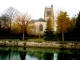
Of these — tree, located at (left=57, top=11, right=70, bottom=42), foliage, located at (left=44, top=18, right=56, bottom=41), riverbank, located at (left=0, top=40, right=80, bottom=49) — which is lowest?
riverbank, located at (left=0, top=40, right=80, bottom=49)

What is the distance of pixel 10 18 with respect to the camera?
51.9m

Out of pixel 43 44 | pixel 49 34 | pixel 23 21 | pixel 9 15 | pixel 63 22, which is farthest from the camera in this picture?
pixel 9 15

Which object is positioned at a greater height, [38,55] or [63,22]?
[63,22]

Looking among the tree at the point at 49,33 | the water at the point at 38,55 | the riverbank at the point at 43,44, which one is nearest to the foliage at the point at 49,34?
the tree at the point at 49,33

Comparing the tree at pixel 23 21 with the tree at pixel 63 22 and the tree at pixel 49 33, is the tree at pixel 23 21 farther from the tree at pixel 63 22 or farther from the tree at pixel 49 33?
the tree at pixel 63 22

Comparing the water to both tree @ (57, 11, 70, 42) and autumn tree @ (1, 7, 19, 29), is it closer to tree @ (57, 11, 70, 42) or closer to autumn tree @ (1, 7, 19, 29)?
tree @ (57, 11, 70, 42)

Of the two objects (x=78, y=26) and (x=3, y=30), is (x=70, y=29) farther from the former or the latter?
(x=3, y=30)

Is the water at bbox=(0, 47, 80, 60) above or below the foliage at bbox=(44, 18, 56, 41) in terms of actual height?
below

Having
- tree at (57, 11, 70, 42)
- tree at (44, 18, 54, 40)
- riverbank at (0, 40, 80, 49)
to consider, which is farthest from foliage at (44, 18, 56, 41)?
riverbank at (0, 40, 80, 49)

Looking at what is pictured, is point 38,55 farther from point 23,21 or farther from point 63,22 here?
point 23,21

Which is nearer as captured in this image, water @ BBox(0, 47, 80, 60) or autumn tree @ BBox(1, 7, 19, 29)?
water @ BBox(0, 47, 80, 60)

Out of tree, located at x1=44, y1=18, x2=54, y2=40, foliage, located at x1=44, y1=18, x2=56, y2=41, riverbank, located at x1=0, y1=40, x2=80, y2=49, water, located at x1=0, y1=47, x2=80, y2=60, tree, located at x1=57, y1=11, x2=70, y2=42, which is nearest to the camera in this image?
water, located at x1=0, y1=47, x2=80, y2=60

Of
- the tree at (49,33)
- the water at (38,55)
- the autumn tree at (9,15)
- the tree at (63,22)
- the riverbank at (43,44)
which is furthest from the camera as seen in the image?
the autumn tree at (9,15)

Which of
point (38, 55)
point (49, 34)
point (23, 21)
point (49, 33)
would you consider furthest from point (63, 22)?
point (38, 55)
